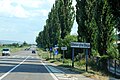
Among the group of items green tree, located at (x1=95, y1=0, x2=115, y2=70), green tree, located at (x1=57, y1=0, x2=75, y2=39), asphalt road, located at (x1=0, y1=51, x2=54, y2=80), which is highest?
green tree, located at (x1=57, y1=0, x2=75, y2=39)

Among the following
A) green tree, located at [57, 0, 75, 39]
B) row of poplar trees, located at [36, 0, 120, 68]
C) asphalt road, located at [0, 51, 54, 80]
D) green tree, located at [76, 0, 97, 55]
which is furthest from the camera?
green tree, located at [57, 0, 75, 39]

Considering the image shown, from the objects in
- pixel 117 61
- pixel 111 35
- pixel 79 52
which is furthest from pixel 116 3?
pixel 79 52

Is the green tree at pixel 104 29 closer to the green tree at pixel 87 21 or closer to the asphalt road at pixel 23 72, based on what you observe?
the asphalt road at pixel 23 72

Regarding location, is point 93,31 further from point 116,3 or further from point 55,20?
point 55,20

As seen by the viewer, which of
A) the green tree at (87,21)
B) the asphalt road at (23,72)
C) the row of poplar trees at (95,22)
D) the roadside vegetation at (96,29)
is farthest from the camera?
the green tree at (87,21)

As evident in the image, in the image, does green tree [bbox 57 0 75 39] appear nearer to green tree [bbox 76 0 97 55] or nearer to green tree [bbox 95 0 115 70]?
green tree [bbox 76 0 97 55]

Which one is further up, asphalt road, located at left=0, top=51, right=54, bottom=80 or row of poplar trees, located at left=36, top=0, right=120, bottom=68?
row of poplar trees, located at left=36, top=0, right=120, bottom=68

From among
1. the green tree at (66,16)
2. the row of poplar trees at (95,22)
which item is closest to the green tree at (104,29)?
the row of poplar trees at (95,22)

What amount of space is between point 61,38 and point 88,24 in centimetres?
1855

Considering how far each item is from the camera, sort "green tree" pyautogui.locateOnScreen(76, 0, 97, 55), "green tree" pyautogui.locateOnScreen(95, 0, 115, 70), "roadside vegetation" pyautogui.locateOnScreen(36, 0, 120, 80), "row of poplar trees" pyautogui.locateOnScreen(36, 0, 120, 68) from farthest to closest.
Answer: "green tree" pyautogui.locateOnScreen(76, 0, 97, 55) → "green tree" pyautogui.locateOnScreen(95, 0, 115, 70) → "row of poplar trees" pyautogui.locateOnScreen(36, 0, 120, 68) → "roadside vegetation" pyautogui.locateOnScreen(36, 0, 120, 80)

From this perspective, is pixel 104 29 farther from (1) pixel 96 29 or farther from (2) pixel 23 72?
(2) pixel 23 72

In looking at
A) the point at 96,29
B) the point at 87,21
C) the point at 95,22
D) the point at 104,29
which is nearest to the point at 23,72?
the point at 104,29

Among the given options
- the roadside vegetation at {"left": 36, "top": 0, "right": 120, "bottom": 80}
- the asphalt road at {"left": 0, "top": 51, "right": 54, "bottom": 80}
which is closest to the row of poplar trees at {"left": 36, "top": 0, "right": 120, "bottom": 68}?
the roadside vegetation at {"left": 36, "top": 0, "right": 120, "bottom": 80}

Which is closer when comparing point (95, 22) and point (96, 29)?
point (95, 22)
